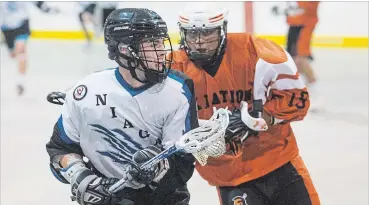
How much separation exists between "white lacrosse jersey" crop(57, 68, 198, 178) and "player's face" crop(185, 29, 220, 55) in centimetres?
46

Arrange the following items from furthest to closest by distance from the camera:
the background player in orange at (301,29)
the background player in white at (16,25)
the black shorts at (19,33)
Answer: the black shorts at (19,33), the background player in white at (16,25), the background player in orange at (301,29)

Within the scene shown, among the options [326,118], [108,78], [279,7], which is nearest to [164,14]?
[279,7]

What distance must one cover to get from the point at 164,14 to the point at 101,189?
589 cm

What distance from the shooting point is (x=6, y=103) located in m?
6.46

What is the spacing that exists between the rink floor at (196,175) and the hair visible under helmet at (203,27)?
1.36 m

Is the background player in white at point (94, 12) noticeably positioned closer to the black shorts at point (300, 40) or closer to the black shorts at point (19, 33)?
the black shorts at point (19, 33)

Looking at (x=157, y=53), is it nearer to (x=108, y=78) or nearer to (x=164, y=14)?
(x=108, y=78)

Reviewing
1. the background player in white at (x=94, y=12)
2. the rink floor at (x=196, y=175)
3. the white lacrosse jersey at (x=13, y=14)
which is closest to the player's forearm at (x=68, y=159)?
the rink floor at (x=196, y=175)

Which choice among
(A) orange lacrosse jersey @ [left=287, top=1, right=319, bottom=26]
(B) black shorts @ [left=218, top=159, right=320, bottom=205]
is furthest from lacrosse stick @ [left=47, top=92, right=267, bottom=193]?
(A) orange lacrosse jersey @ [left=287, top=1, right=319, bottom=26]

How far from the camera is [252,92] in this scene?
Result: 2684 mm

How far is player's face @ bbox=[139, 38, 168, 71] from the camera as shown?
2076 millimetres

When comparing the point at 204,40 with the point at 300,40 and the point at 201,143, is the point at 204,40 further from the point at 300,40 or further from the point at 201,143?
the point at 300,40

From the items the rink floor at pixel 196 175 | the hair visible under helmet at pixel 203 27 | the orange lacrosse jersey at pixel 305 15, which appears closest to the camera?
the hair visible under helmet at pixel 203 27

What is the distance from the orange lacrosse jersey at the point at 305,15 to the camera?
6.64 meters
